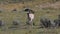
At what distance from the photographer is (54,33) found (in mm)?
14797

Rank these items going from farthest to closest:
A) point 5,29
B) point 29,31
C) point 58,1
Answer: point 58,1 → point 5,29 → point 29,31

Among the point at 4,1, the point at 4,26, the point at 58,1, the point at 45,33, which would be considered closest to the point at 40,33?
the point at 45,33

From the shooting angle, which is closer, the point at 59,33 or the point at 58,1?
the point at 59,33

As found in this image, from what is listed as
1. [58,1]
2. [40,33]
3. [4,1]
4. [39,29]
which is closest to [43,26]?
[39,29]

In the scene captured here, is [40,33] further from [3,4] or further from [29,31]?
[3,4]

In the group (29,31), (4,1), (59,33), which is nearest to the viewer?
(59,33)

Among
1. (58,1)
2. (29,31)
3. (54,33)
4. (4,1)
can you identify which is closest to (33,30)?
(29,31)

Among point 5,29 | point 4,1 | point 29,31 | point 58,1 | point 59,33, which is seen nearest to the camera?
point 59,33

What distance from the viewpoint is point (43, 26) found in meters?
16.8

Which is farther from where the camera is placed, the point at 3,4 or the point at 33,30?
the point at 3,4

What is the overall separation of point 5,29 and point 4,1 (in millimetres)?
23627

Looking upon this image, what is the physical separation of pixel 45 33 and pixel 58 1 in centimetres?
2259

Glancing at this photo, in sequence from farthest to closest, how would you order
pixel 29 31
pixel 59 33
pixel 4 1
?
1. pixel 4 1
2. pixel 29 31
3. pixel 59 33

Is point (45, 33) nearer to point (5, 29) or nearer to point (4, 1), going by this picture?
point (5, 29)
